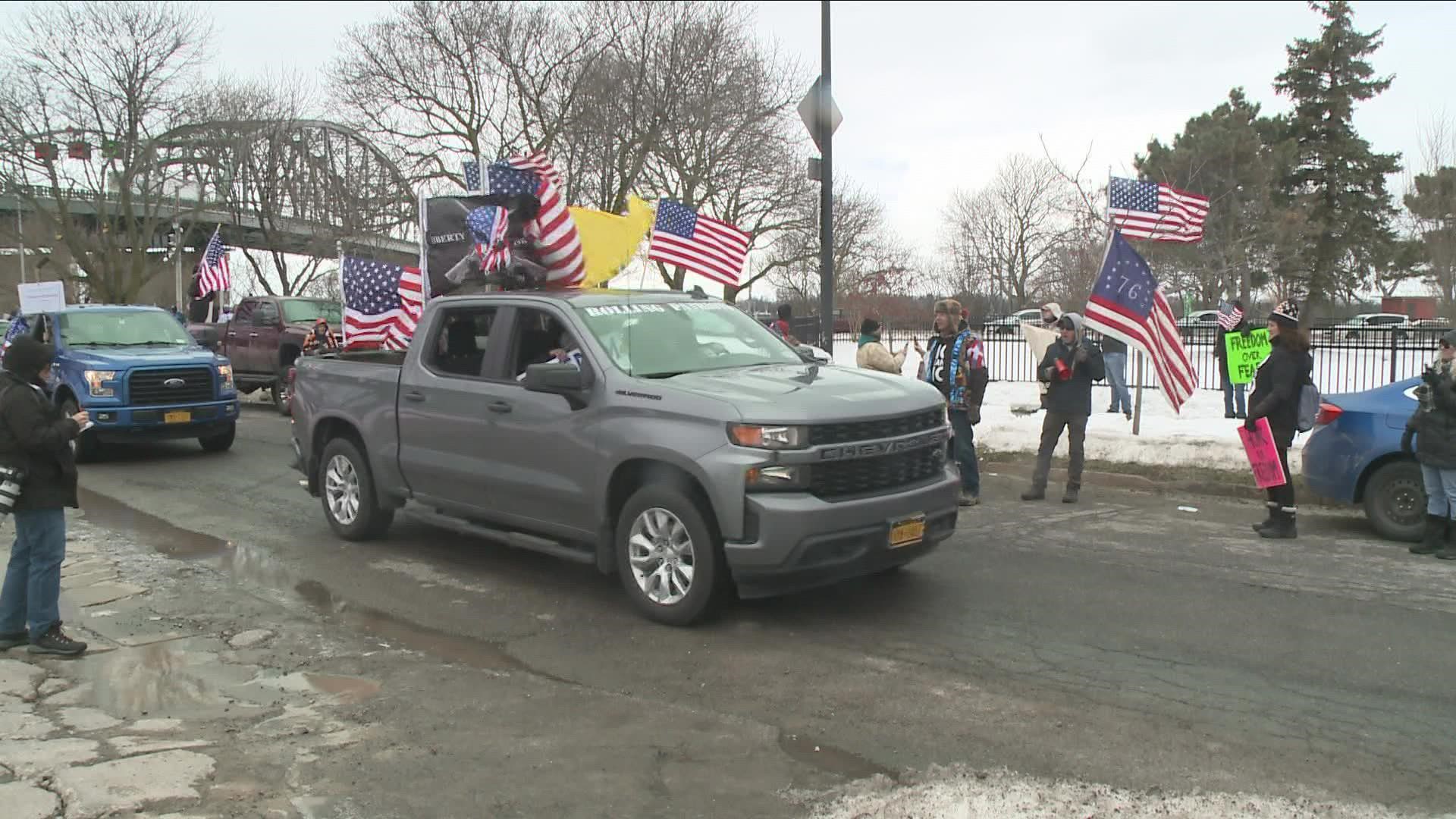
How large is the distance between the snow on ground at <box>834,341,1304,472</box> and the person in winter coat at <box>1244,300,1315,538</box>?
2.05 metres

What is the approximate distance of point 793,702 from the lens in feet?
16.8

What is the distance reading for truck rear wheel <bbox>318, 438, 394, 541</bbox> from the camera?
855 centimetres

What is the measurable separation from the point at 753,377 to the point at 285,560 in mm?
4058

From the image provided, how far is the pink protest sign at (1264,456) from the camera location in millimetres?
8531

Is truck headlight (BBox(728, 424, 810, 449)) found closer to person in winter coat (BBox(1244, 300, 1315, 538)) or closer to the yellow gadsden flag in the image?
the yellow gadsden flag

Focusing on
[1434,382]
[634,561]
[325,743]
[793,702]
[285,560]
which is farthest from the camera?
[285,560]

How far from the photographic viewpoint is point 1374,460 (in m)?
8.52

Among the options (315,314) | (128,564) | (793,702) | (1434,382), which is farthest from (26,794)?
(315,314)

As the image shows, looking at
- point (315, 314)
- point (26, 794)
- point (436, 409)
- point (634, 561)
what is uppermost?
point (315, 314)

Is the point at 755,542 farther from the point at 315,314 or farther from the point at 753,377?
the point at 315,314

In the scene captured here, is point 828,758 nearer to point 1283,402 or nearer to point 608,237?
point 1283,402

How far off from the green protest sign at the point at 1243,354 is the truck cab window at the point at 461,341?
12.0m

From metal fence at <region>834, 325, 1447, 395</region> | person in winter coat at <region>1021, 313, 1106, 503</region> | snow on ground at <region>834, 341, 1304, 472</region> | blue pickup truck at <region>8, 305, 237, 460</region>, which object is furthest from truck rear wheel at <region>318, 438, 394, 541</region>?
metal fence at <region>834, 325, 1447, 395</region>

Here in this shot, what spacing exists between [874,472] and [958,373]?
3.87 m
